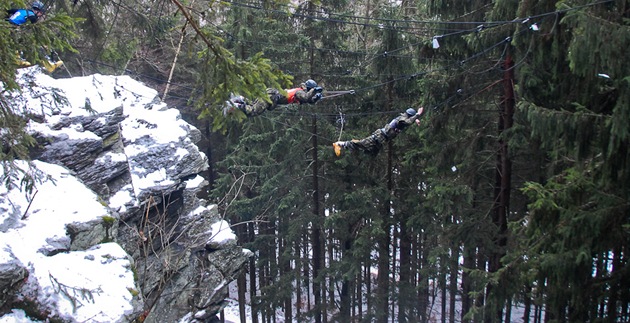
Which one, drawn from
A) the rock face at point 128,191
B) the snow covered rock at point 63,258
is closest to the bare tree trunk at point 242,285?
the rock face at point 128,191

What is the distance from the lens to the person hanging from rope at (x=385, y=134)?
8812mm

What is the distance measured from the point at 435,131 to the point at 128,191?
658cm

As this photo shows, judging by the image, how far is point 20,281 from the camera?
6492 millimetres

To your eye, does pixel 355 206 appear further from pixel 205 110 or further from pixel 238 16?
pixel 205 110

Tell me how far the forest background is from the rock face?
1120 millimetres

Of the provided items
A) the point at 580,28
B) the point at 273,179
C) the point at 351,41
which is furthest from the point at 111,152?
the point at 351,41

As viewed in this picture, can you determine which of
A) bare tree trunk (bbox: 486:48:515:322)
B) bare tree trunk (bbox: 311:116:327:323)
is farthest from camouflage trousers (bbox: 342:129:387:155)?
bare tree trunk (bbox: 311:116:327:323)

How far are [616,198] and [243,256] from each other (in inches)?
327

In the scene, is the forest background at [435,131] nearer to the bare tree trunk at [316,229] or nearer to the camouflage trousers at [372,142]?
the bare tree trunk at [316,229]

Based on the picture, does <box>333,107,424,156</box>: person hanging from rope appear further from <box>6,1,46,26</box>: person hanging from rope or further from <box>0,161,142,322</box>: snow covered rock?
<box>6,1,46,26</box>: person hanging from rope

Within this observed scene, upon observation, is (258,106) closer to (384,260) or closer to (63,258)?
(63,258)

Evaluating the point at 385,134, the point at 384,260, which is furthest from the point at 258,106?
the point at 384,260

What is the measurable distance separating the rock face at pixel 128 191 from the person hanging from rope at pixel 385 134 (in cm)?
283

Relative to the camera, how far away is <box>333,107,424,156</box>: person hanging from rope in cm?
881
